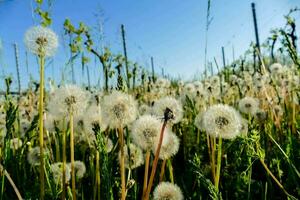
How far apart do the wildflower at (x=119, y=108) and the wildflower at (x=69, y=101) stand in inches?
6.9

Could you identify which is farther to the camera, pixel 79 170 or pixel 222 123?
pixel 79 170

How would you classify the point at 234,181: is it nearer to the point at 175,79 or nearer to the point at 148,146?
the point at 148,146

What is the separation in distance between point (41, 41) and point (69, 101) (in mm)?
306

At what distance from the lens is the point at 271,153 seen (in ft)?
10.2

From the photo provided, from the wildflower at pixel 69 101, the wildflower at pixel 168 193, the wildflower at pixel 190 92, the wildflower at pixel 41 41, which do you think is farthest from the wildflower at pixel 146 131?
the wildflower at pixel 190 92

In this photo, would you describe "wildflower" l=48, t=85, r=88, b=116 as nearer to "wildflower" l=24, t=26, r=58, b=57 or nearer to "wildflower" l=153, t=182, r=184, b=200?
"wildflower" l=24, t=26, r=58, b=57

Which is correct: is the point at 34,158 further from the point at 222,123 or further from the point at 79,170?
the point at 222,123

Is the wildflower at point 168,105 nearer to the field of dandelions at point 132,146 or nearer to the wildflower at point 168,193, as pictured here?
the field of dandelions at point 132,146

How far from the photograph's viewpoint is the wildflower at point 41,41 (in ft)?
5.72

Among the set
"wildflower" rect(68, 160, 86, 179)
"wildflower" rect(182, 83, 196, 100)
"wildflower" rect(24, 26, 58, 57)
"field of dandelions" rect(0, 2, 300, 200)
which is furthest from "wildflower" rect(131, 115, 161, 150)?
"wildflower" rect(182, 83, 196, 100)

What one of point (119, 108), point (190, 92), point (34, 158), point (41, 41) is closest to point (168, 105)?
point (119, 108)

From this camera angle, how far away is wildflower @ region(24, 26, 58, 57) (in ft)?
5.72

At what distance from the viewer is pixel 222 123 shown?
79.0 inches

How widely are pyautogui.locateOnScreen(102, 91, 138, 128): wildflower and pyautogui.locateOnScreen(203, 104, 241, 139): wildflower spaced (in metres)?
Answer: 0.42
